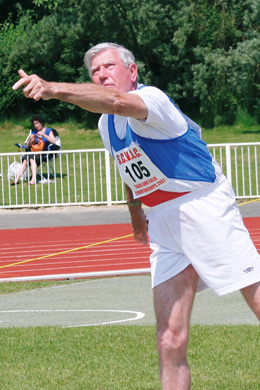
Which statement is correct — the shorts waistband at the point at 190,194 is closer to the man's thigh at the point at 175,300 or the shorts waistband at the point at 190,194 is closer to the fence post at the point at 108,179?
the man's thigh at the point at 175,300

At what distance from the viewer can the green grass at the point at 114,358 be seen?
4922mm

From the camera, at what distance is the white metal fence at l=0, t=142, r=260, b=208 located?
16438 millimetres

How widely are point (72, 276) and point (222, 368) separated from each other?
464 cm

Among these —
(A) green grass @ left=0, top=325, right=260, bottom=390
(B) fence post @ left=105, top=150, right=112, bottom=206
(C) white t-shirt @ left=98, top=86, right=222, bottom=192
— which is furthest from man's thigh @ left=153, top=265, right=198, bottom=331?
(B) fence post @ left=105, top=150, right=112, bottom=206

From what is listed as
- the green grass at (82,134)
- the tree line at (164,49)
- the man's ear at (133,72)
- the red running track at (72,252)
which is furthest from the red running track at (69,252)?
the tree line at (164,49)

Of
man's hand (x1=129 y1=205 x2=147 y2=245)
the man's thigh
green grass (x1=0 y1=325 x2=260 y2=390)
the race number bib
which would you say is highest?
the race number bib

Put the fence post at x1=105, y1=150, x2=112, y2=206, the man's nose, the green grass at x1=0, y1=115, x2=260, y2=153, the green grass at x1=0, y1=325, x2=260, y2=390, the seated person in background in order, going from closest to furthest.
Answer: the man's nose < the green grass at x1=0, y1=325, x2=260, y2=390 < the fence post at x1=105, y1=150, x2=112, y2=206 < the seated person in background < the green grass at x1=0, y1=115, x2=260, y2=153

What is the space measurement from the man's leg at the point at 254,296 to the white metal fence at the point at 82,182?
12.2 meters

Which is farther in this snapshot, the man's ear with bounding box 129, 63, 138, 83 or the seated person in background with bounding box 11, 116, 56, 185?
the seated person in background with bounding box 11, 116, 56, 185

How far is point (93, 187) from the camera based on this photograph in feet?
57.2

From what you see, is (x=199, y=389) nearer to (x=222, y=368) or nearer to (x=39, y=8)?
(x=222, y=368)

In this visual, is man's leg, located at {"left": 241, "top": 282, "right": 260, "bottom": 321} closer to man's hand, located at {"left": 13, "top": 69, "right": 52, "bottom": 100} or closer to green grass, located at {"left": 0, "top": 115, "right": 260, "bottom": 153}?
man's hand, located at {"left": 13, "top": 69, "right": 52, "bottom": 100}

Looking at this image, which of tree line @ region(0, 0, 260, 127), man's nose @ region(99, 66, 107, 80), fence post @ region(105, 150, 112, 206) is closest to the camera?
man's nose @ region(99, 66, 107, 80)

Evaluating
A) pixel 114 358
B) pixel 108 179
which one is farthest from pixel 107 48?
pixel 108 179
